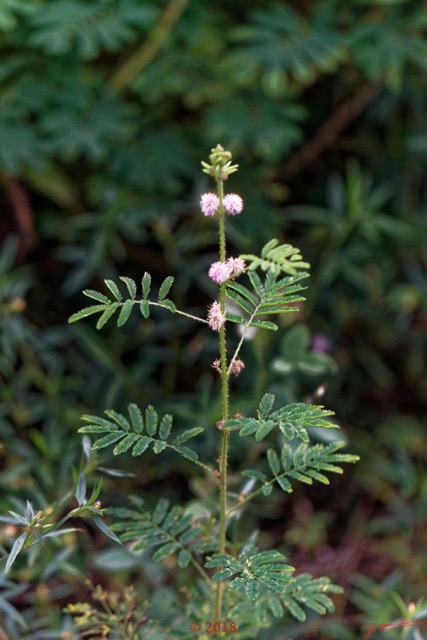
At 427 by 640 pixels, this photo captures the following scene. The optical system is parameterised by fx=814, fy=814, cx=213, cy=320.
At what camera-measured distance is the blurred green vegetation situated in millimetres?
1576

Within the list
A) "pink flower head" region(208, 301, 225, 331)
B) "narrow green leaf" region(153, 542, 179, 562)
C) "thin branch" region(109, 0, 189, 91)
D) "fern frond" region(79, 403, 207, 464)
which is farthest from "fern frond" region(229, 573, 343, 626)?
"thin branch" region(109, 0, 189, 91)

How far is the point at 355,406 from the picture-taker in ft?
6.34

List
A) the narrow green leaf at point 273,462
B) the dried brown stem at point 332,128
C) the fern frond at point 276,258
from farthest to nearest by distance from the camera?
the dried brown stem at point 332,128
the narrow green leaf at point 273,462
the fern frond at point 276,258

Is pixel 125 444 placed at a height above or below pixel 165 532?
above

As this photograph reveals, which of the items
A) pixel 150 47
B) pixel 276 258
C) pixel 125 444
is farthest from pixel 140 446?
pixel 150 47

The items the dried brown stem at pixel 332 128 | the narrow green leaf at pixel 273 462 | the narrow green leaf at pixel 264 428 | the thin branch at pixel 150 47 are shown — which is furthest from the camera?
the dried brown stem at pixel 332 128

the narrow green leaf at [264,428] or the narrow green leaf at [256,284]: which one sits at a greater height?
the narrow green leaf at [256,284]

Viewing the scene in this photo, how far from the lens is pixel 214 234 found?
1880 mm

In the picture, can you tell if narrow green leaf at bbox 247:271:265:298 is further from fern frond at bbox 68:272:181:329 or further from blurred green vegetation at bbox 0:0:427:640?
blurred green vegetation at bbox 0:0:427:640

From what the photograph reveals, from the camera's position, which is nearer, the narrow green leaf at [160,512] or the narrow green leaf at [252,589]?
the narrow green leaf at [252,589]

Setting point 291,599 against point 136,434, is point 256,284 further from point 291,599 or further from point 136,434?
point 291,599

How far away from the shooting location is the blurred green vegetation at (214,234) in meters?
1.58

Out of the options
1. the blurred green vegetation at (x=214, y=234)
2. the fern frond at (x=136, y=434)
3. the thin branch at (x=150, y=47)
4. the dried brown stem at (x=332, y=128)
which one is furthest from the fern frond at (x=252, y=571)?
the dried brown stem at (x=332, y=128)

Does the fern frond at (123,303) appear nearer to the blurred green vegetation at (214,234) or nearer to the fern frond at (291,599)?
the fern frond at (291,599)
